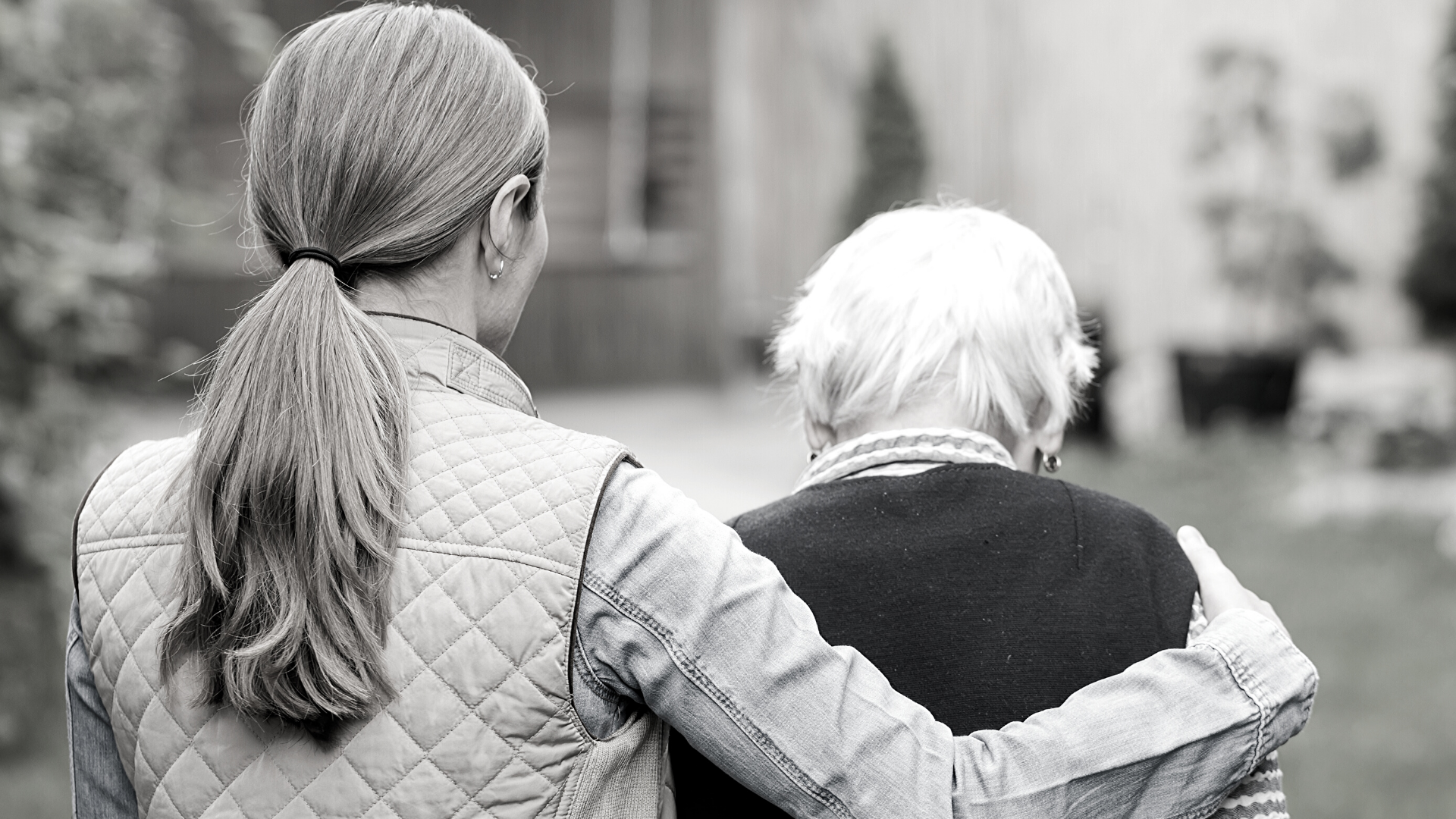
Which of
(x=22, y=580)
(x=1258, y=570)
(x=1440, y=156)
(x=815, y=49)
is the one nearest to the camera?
(x=22, y=580)

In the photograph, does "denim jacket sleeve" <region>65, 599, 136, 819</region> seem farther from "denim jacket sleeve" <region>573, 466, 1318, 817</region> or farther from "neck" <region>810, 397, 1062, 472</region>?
"neck" <region>810, 397, 1062, 472</region>

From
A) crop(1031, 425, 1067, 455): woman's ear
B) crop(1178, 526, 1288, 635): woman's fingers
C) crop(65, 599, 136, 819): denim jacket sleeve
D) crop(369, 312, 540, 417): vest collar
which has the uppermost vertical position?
crop(369, 312, 540, 417): vest collar

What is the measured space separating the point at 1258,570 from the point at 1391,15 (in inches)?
216

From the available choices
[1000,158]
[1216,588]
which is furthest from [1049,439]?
[1000,158]

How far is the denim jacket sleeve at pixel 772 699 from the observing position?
4.40 ft

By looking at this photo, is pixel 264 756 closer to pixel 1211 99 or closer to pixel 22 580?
pixel 22 580


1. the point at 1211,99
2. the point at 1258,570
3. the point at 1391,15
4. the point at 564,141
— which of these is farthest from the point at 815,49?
the point at 1258,570

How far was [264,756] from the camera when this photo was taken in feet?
4.42

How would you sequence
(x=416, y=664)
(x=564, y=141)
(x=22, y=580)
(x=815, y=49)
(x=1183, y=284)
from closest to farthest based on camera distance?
(x=416, y=664)
(x=22, y=580)
(x=1183, y=284)
(x=564, y=141)
(x=815, y=49)

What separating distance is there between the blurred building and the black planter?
298mm

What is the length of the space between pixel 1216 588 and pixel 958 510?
314 millimetres

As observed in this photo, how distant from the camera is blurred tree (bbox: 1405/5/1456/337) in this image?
9297 millimetres

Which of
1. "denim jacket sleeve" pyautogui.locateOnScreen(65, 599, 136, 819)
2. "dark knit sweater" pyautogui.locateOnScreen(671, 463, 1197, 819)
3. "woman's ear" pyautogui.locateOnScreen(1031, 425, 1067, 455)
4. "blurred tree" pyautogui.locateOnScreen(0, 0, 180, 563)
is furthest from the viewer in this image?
"blurred tree" pyautogui.locateOnScreen(0, 0, 180, 563)

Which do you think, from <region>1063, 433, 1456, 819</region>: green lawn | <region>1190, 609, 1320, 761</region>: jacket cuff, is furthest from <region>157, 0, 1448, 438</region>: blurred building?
<region>1190, 609, 1320, 761</region>: jacket cuff
